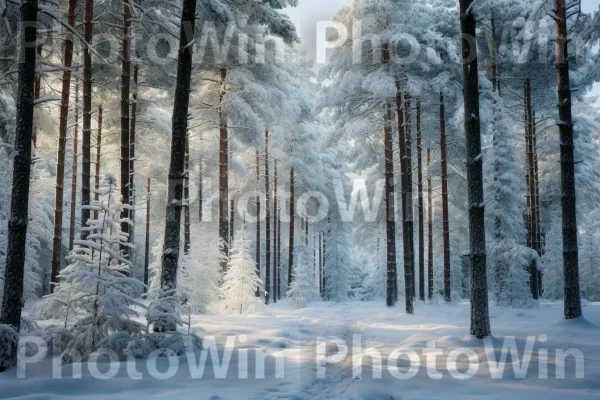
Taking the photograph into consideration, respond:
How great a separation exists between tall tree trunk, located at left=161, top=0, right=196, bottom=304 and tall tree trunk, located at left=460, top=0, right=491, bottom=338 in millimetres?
5069

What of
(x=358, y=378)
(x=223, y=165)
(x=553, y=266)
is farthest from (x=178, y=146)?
(x=553, y=266)

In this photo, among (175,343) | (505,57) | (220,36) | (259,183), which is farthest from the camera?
(259,183)

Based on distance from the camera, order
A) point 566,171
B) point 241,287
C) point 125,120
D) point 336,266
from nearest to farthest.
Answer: point 566,171, point 125,120, point 241,287, point 336,266

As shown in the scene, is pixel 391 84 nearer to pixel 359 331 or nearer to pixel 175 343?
pixel 359 331

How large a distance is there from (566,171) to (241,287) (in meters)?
10.7

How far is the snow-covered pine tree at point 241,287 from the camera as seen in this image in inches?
598

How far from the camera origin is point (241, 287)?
50.4 ft

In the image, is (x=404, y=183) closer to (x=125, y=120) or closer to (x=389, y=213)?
(x=389, y=213)

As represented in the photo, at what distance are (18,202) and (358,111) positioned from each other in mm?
13700

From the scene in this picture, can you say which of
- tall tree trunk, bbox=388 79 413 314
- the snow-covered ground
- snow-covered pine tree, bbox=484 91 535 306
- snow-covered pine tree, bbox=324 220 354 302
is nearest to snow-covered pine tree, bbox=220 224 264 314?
tall tree trunk, bbox=388 79 413 314

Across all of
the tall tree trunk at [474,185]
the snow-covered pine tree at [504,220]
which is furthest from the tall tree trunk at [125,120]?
the snow-covered pine tree at [504,220]

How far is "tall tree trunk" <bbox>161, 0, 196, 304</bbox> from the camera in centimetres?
765

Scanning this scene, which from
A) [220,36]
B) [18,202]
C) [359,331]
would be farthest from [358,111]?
[18,202]

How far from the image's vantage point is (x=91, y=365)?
227 inches
